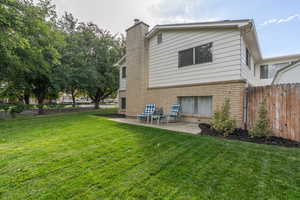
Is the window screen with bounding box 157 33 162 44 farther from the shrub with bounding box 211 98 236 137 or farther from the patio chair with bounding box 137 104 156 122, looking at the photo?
the shrub with bounding box 211 98 236 137

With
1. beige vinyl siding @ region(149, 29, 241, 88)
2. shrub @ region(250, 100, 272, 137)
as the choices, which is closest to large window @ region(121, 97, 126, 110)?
beige vinyl siding @ region(149, 29, 241, 88)

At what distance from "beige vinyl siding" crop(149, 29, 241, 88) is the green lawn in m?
3.80

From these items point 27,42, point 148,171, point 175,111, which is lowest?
point 148,171

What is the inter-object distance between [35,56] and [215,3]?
40.8ft

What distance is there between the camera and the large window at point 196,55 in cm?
698

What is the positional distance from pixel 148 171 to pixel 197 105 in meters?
5.68

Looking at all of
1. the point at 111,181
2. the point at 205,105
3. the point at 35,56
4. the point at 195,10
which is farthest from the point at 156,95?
the point at 35,56

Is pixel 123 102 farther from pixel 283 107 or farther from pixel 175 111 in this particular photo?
pixel 283 107

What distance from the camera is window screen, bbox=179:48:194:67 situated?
761 centimetres

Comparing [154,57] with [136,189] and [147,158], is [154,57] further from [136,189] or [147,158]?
[136,189]

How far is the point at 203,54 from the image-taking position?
23.5 ft

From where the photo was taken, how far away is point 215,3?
7.66 meters

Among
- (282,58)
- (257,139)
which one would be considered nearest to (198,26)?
(257,139)

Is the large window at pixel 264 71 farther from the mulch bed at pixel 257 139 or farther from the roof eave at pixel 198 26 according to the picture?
the mulch bed at pixel 257 139
